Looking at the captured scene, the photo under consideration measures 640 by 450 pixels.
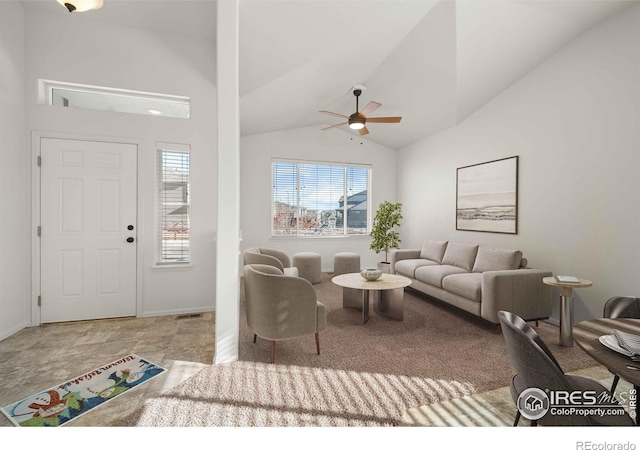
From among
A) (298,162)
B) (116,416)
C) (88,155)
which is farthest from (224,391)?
(298,162)

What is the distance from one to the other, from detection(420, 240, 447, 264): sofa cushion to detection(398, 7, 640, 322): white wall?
668 mm

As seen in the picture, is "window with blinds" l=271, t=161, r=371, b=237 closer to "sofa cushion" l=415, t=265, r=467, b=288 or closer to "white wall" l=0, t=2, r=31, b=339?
"sofa cushion" l=415, t=265, r=467, b=288

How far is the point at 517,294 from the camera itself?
3125mm

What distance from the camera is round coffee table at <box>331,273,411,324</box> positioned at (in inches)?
131

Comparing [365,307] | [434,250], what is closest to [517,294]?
[365,307]

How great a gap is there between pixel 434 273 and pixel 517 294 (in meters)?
1.13

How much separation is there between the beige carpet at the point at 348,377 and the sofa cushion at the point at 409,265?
1380mm

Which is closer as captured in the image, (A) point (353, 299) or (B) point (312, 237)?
(A) point (353, 299)

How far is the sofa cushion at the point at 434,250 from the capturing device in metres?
4.91

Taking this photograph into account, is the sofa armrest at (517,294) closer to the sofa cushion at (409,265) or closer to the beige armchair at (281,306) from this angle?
the sofa cushion at (409,265)

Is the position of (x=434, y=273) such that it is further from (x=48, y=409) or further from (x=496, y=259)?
(x=48, y=409)

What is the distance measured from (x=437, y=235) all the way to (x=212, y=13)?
484 centimetres

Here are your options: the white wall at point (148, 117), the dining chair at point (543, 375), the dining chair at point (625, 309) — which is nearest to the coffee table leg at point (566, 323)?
the dining chair at point (625, 309)

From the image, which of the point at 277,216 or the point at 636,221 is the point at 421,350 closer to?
the point at 636,221
